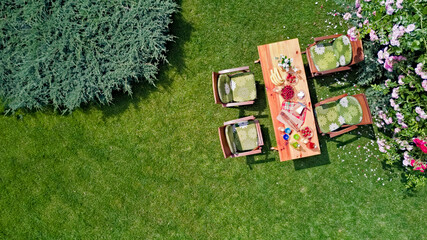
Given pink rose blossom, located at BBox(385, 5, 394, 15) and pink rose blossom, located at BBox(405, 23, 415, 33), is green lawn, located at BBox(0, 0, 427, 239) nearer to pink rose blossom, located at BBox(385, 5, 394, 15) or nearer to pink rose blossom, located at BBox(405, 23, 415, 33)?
pink rose blossom, located at BBox(385, 5, 394, 15)

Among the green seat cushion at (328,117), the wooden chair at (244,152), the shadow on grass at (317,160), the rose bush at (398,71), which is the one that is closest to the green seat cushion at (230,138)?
the wooden chair at (244,152)

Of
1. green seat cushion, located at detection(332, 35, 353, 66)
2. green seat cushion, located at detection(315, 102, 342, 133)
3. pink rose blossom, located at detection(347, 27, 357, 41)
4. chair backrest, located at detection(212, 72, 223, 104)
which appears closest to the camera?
pink rose blossom, located at detection(347, 27, 357, 41)

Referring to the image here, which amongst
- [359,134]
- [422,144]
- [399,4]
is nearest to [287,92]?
[359,134]

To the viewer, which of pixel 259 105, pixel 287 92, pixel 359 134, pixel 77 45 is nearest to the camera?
pixel 287 92

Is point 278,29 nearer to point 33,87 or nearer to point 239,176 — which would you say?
point 239,176

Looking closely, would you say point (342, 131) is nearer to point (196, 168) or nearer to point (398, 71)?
point (398, 71)

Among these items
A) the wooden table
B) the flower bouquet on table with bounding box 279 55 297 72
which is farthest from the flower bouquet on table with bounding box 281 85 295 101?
the flower bouquet on table with bounding box 279 55 297 72
